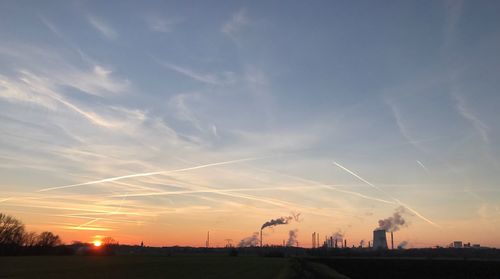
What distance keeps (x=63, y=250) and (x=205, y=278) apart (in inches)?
5424

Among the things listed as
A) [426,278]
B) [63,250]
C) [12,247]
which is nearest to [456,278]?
[426,278]

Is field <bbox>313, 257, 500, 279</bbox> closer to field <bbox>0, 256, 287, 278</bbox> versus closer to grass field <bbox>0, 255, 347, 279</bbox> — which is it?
grass field <bbox>0, 255, 347, 279</bbox>

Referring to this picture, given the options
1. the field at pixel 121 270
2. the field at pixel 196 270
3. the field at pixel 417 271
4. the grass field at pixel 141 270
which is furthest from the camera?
the field at pixel 417 271

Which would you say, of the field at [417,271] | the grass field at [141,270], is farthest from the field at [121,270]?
the field at [417,271]

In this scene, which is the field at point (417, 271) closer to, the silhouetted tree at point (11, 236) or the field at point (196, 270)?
the field at point (196, 270)

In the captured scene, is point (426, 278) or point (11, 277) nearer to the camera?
point (11, 277)

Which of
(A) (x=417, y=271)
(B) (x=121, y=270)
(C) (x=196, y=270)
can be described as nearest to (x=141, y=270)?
(B) (x=121, y=270)

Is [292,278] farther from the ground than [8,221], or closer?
closer

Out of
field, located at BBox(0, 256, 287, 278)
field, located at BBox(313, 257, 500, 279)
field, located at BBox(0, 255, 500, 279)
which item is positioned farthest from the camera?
field, located at BBox(313, 257, 500, 279)

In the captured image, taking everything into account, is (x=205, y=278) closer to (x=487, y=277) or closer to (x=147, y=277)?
(x=147, y=277)

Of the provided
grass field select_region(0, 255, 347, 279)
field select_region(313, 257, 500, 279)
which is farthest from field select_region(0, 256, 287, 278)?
field select_region(313, 257, 500, 279)

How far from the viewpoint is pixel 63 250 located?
175500 mm

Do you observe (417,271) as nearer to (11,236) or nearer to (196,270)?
(196,270)

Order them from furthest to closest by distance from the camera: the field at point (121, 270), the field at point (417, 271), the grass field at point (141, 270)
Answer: the field at point (417, 271) < the grass field at point (141, 270) < the field at point (121, 270)
